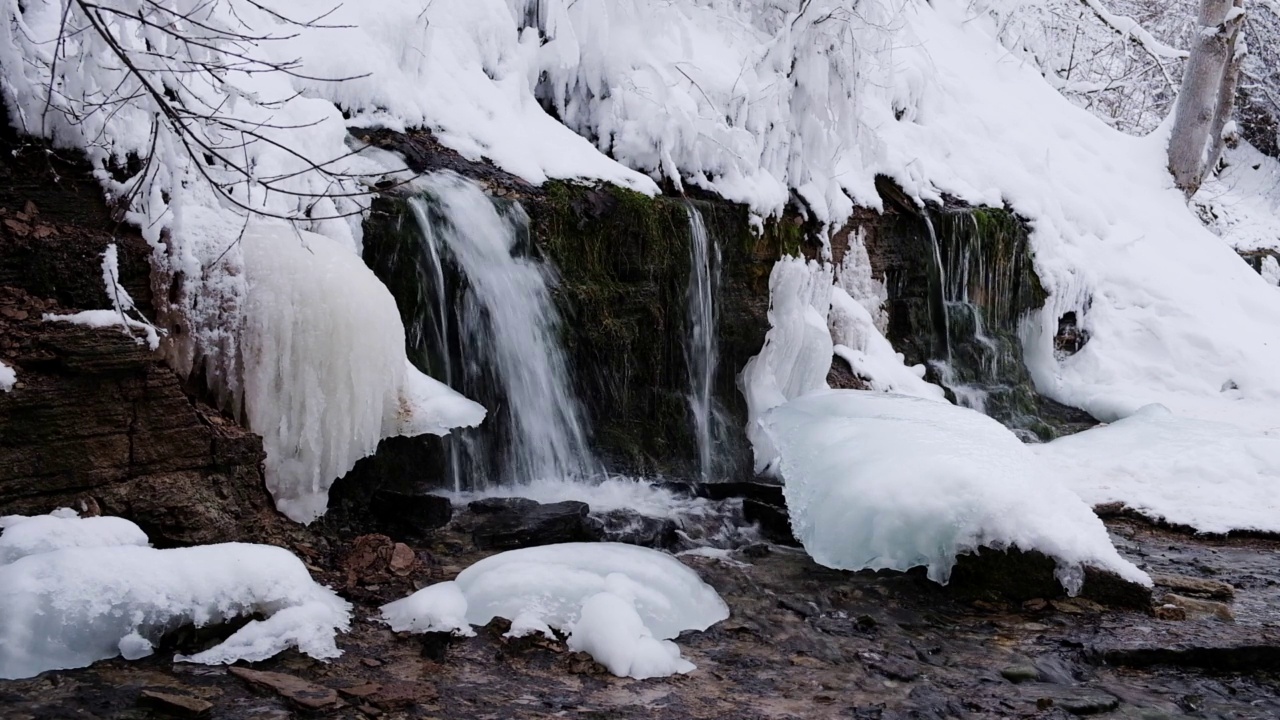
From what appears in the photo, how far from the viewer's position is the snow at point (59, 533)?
138 inches

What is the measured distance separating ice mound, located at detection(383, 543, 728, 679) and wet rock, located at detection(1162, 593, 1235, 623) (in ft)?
7.25

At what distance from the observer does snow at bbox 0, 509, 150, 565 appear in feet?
11.5

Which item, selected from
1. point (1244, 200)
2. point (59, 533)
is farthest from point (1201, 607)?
point (1244, 200)

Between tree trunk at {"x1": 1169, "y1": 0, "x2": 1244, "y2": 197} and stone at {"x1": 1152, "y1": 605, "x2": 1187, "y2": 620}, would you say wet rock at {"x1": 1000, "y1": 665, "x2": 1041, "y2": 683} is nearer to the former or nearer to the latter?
stone at {"x1": 1152, "y1": 605, "x2": 1187, "y2": 620}

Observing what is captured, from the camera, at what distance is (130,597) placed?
3355 mm

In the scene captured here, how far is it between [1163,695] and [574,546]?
92.0 inches

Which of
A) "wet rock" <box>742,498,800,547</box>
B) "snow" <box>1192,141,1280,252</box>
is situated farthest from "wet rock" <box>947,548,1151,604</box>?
"snow" <box>1192,141,1280,252</box>

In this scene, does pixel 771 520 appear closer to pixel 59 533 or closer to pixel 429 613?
pixel 429 613

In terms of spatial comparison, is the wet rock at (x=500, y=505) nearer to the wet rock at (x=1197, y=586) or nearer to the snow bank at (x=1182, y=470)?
the wet rock at (x=1197, y=586)

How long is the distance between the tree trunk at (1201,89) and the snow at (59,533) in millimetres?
13136

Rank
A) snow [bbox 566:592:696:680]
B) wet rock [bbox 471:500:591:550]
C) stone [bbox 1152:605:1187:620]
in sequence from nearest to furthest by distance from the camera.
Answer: snow [bbox 566:592:696:680]
stone [bbox 1152:605:1187:620]
wet rock [bbox 471:500:591:550]

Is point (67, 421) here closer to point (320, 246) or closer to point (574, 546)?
point (320, 246)

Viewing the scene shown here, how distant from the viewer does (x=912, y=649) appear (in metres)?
4.29

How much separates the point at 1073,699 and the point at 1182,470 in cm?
434
